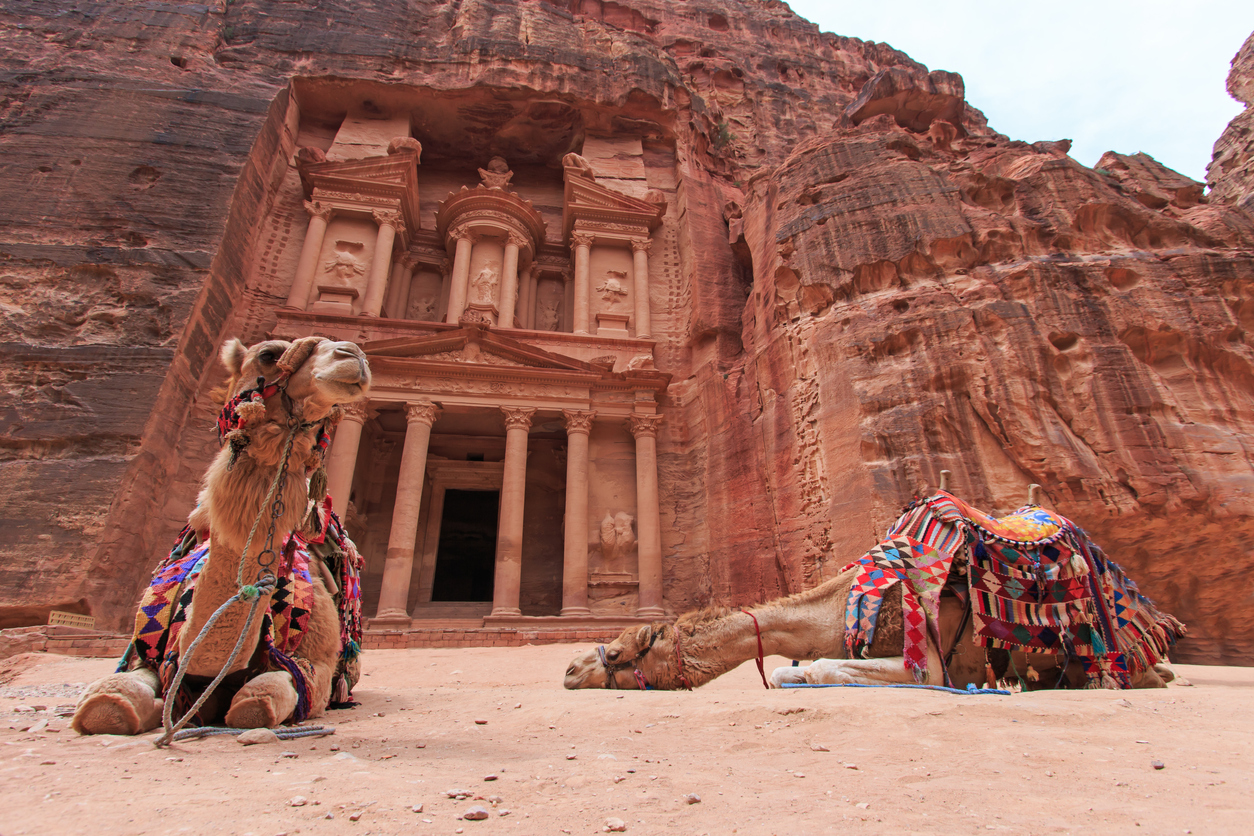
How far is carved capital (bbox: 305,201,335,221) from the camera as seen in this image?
1875cm

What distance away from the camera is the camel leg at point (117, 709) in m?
3.02

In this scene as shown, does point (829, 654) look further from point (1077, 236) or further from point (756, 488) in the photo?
point (1077, 236)

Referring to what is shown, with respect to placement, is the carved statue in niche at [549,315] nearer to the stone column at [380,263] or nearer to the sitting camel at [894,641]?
the stone column at [380,263]

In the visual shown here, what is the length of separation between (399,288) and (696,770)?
65.5 feet

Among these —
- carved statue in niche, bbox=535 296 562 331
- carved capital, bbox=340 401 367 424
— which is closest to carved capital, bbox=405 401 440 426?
carved capital, bbox=340 401 367 424

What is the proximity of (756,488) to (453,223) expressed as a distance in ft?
43.2

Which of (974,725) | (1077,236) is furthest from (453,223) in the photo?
(974,725)

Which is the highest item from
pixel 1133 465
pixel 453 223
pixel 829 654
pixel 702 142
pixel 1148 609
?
pixel 702 142

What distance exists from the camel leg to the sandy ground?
14 centimetres

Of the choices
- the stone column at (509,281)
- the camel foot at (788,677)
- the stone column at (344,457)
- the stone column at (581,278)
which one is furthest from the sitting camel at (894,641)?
the stone column at (509,281)

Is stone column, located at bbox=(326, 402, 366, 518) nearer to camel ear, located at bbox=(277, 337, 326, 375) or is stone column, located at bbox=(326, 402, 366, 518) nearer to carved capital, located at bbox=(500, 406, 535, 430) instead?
carved capital, located at bbox=(500, 406, 535, 430)

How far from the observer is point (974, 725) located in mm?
3309

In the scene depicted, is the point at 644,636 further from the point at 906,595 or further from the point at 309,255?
the point at 309,255

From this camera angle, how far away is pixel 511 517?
14984mm
